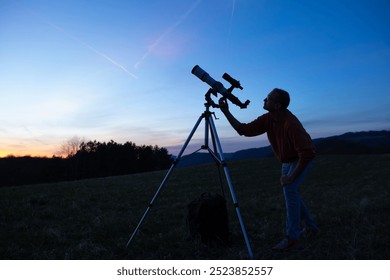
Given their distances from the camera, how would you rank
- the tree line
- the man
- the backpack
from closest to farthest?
the man
the backpack
the tree line

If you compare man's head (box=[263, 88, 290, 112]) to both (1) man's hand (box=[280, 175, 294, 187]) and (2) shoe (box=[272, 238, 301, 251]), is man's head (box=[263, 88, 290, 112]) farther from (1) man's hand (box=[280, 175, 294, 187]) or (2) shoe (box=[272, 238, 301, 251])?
(2) shoe (box=[272, 238, 301, 251])

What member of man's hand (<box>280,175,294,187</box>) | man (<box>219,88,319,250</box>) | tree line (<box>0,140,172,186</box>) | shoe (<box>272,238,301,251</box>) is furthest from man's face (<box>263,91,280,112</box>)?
tree line (<box>0,140,172,186</box>)

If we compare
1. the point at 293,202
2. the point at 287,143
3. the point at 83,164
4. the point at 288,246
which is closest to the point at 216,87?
the point at 287,143

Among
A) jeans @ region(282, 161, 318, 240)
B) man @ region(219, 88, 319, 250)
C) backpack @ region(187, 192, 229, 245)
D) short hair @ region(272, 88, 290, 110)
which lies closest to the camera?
man @ region(219, 88, 319, 250)

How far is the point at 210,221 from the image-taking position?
6.23 metres

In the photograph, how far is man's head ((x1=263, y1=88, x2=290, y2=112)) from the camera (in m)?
5.71

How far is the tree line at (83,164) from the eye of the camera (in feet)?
242

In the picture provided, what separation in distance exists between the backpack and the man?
107cm

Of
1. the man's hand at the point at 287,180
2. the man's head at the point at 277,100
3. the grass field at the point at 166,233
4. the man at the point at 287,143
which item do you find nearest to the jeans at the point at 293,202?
the man at the point at 287,143

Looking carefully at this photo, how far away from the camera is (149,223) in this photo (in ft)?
29.1

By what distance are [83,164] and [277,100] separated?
8079 centimetres

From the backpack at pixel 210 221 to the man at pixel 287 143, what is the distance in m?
1.07

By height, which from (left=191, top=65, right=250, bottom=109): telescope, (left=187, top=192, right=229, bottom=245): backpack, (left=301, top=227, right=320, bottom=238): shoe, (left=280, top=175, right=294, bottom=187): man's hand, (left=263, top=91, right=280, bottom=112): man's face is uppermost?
(left=191, top=65, right=250, bottom=109): telescope

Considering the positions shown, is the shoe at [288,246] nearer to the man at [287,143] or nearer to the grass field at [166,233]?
the man at [287,143]
